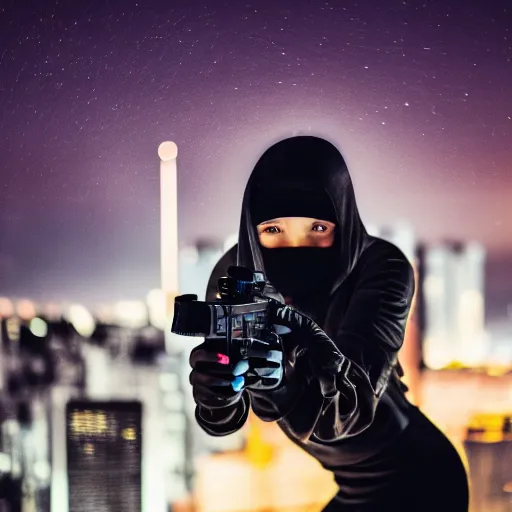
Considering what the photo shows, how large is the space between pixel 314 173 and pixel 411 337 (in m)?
0.59

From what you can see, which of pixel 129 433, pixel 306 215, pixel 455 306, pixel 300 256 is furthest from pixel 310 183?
pixel 129 433

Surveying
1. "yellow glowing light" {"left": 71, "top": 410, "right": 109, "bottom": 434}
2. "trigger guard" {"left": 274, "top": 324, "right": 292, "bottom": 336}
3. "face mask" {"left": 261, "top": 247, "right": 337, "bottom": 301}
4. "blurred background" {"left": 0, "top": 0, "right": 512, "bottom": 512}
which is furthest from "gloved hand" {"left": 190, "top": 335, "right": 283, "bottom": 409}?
"yellow glowing light" {"left": 71, "top": 410, "right": 109, "bottom": 434}

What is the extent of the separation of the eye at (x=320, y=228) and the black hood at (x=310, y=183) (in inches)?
1.7

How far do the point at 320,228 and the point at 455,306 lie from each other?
525 millimetres

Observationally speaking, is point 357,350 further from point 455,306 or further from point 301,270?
point 455,306

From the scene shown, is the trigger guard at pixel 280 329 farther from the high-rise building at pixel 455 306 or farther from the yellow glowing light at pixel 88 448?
the yellow glowing light at pixel 88 448

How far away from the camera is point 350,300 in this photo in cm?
176

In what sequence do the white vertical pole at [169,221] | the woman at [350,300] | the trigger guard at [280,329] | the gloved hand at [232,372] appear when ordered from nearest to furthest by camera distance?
the gloved hand at [232,372], the trigger guard at [280,329], the woman at [350,300], the white vertical pole at [169,221]

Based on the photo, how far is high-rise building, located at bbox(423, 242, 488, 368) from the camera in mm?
1938

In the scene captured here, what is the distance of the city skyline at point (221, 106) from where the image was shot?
1.90 meters

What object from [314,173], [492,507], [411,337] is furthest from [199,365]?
[492,507]

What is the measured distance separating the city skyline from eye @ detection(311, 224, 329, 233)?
0.57 ft

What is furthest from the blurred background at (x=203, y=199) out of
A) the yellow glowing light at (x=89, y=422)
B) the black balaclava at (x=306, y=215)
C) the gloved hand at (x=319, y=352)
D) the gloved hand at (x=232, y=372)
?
the gloved hand at (x=232, y=372)

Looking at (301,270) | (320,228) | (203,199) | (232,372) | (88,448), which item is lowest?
(88,448)
